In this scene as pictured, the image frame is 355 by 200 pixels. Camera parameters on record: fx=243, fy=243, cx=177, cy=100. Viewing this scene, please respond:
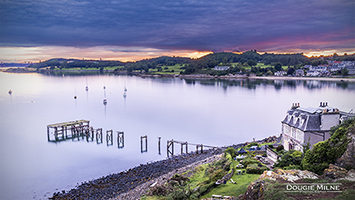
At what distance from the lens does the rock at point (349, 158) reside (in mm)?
13137

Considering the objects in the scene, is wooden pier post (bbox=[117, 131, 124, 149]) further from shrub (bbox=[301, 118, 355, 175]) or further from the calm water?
shrub (bbox=[301, 118, 355, 175])

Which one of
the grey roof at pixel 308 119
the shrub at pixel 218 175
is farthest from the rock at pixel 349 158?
the grey roof at pixel 308 119

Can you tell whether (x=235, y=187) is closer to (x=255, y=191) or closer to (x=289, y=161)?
(x=255, y=191)

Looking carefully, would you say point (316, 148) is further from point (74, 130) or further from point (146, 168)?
point (74, 130)

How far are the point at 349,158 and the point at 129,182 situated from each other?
680 inches

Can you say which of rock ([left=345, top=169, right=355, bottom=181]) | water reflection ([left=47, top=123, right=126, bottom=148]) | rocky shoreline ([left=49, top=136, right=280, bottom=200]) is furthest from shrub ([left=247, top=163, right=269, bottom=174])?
water reflection ([left=47, top=123, right=126, bottom=148])

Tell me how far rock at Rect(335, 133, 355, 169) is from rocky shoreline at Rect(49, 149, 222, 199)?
531 inches

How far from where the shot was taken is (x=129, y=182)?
2259cm

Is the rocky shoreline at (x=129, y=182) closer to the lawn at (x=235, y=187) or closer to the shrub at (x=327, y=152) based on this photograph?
the lawn at (x=235, y=187)

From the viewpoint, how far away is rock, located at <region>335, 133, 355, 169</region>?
13137 mm

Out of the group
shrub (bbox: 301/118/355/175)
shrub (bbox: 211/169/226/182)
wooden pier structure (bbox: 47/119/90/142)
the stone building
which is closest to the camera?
shrub (bbox: 301/118/355/175)

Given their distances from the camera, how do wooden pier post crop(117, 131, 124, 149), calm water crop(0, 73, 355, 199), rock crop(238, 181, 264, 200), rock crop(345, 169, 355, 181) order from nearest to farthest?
rock crop(345, 169, 355, 181) → rock crop(238, 181, 264, 200) → calm water crop(0, 73, 355, 199) → wooden pier post crop(117, 131, 124, 149)

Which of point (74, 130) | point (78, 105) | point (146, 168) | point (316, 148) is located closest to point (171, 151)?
point (146, 168)

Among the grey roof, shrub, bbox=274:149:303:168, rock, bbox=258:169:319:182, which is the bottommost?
shrub, bbox=274:149:303:168
